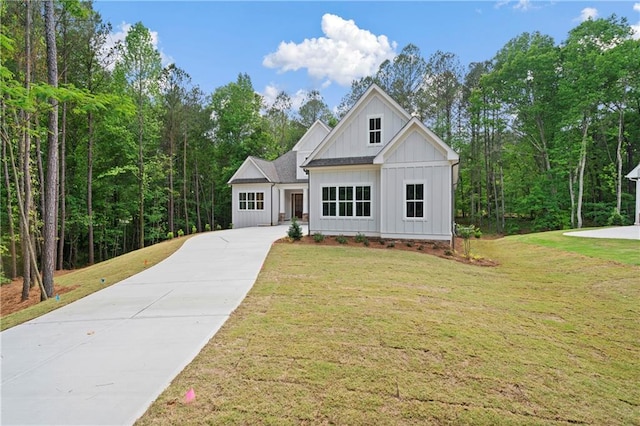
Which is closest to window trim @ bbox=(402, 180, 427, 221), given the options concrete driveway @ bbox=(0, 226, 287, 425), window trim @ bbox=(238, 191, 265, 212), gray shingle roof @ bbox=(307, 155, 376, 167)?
gray shingle roof @ bbox=(307, 155, 376, 167)

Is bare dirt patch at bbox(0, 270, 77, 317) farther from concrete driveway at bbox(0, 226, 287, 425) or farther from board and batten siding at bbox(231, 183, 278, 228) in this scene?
board and batten siding at bbox(231, 183, 278, 228)

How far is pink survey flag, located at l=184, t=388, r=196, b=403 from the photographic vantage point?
2.98 metres

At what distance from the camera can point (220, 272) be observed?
8.35 m

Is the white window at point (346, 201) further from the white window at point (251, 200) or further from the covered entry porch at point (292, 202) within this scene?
the white window at point (251, 200)

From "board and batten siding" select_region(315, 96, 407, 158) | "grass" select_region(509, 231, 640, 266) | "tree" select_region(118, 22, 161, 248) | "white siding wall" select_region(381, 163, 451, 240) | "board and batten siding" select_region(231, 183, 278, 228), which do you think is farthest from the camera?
"board and batten siding" select_region(231, 183, 278, 228)

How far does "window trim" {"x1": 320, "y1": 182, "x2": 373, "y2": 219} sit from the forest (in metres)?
11.9

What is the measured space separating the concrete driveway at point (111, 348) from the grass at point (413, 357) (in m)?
0.33

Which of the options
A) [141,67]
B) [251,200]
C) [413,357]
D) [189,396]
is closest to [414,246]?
[413,357]

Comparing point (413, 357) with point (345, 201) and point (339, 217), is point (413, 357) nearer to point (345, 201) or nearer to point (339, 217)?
point (339, 217)

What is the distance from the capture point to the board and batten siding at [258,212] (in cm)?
2234

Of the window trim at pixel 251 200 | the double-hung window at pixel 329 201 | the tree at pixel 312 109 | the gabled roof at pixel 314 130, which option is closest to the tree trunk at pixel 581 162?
the gabled roof at pixel 314 130

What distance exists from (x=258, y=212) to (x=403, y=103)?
17.1 metres

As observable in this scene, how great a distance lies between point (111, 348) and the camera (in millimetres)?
4195

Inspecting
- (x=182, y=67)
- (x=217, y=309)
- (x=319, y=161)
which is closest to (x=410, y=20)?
(x=319, y=161)
